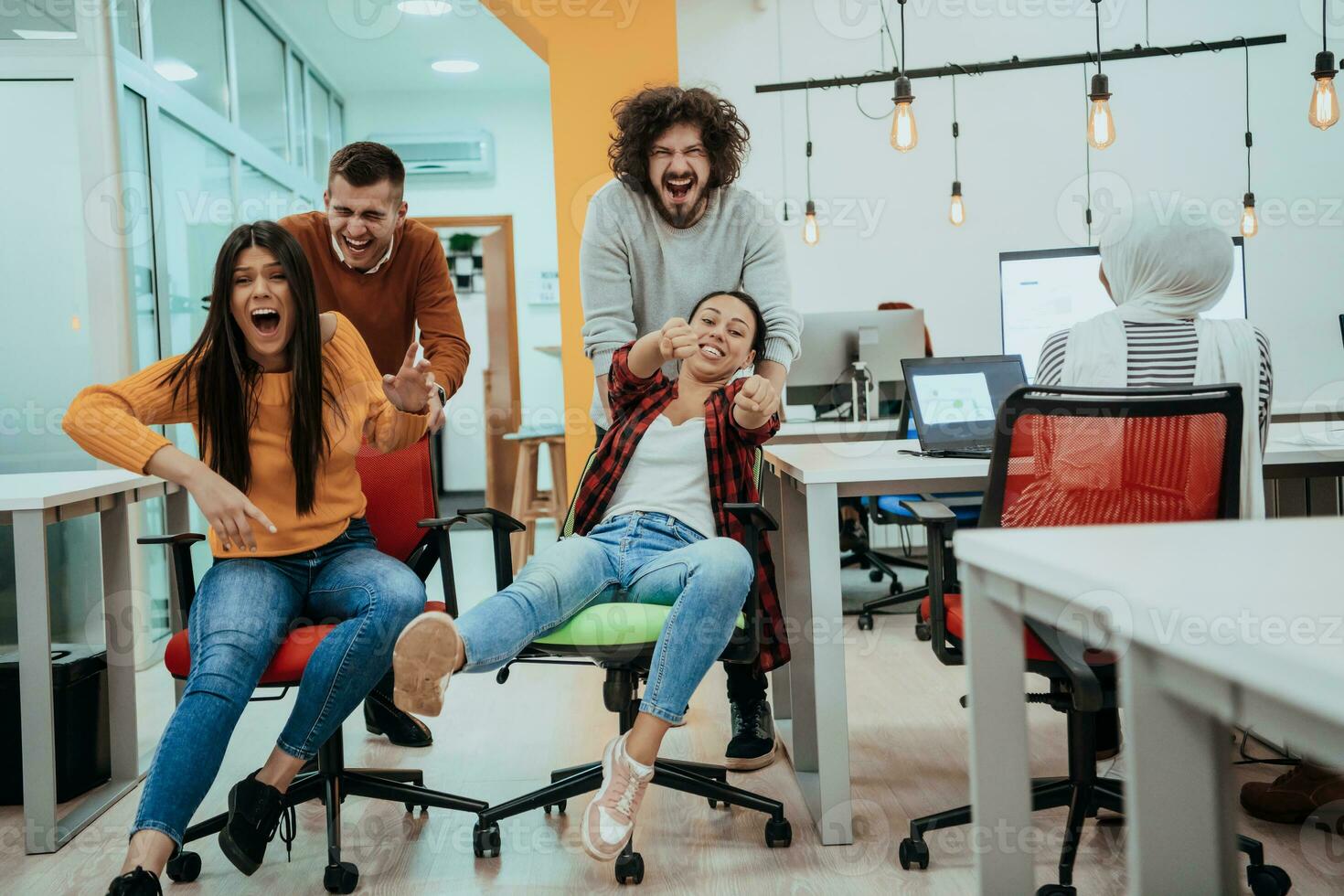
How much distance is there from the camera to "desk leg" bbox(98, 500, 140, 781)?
8.27 ft

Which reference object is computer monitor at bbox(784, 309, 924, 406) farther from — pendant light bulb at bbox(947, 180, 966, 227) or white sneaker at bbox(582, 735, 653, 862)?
white sneaker at bbox(582, 735, 653, 862)

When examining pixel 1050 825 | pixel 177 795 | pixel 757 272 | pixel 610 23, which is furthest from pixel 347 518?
pixel 610 23

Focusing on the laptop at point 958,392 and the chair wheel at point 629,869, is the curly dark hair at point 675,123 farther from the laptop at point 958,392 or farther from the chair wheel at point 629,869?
the chair wheel at point 629,869

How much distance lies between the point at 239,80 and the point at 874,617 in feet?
13.2

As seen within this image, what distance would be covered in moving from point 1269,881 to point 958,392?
1.64 meters

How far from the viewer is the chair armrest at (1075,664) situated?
5.41 feet

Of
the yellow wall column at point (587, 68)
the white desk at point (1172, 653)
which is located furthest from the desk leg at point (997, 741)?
the yellow wall column at point (587, 68)

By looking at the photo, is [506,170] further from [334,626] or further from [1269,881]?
[1269,881]

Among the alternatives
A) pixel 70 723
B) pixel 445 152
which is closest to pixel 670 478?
pixel 70 723

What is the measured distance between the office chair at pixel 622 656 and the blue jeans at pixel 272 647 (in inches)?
8.8

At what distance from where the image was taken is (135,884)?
1608 mm

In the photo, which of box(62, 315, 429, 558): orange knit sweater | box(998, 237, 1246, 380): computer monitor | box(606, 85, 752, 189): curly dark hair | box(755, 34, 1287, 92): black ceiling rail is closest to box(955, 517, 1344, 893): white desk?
box(62, 315, 429, 558): orange knit sweater

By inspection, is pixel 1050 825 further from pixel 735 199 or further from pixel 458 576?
pixel 458 576

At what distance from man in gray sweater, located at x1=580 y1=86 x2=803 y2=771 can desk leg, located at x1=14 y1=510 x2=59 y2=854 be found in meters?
1.26
